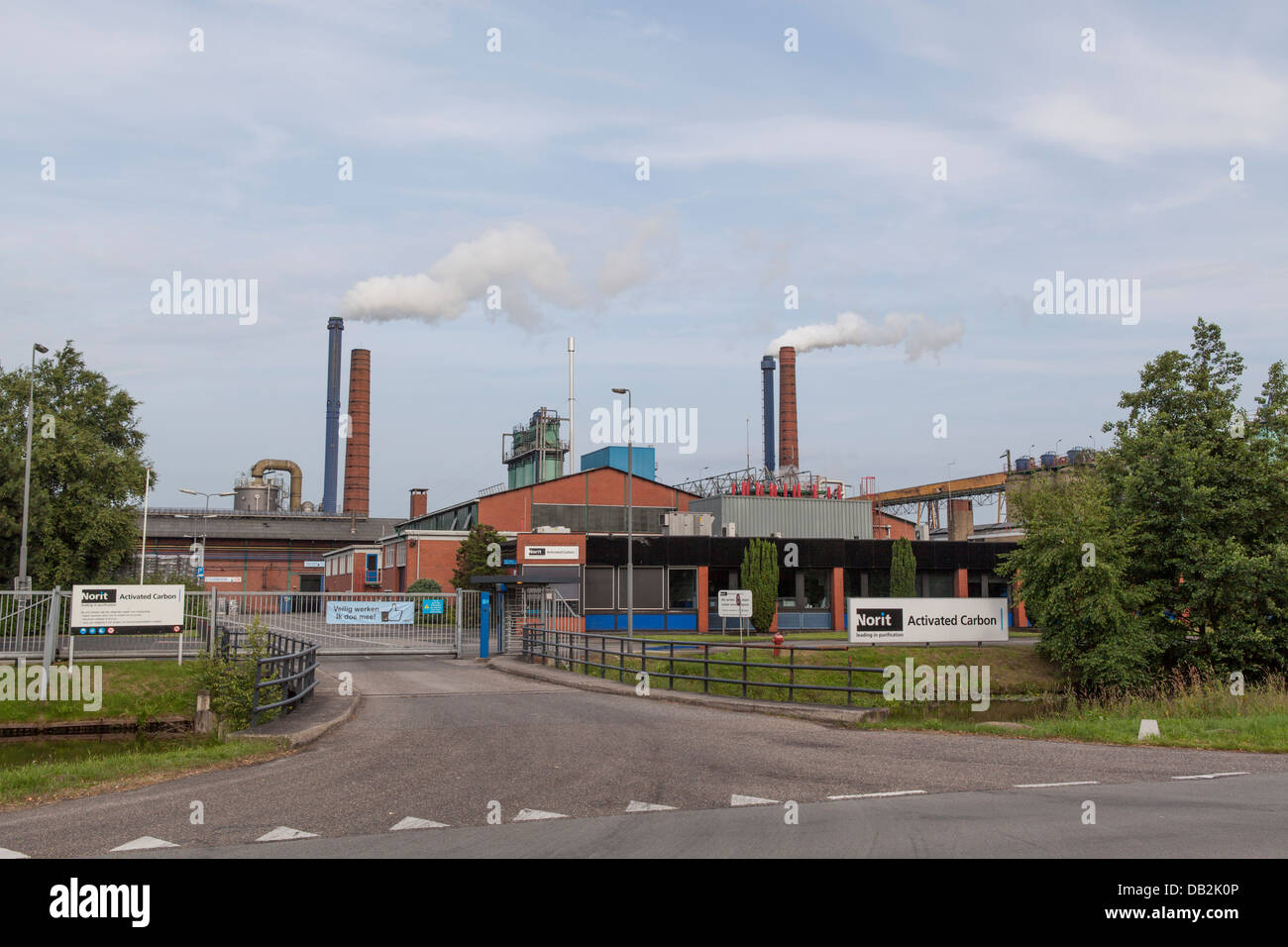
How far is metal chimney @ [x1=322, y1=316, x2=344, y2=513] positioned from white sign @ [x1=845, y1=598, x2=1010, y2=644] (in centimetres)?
6019

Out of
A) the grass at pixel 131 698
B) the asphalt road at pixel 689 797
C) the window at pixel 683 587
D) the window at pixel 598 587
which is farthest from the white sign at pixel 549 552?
the asphalt road at pixel 689 797

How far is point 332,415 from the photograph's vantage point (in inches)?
3344

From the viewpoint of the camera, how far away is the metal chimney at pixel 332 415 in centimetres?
8312

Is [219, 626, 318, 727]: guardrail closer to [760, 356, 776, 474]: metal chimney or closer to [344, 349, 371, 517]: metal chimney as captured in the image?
[344, 349, 371, 517]: metal chimney

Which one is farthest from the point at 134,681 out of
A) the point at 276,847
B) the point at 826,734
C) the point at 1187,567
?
the point at 1187,567

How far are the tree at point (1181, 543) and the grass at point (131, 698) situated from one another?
23382 mm

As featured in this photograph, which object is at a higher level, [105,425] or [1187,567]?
[105,425]

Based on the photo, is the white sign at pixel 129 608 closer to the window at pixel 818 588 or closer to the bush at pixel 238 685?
the bush at pixel 238 685

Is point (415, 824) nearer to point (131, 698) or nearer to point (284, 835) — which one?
point (284, 835)

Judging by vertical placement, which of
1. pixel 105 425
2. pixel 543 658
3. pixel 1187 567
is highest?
pixel 105 425

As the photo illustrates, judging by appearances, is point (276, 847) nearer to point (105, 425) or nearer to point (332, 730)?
point (332, 730)

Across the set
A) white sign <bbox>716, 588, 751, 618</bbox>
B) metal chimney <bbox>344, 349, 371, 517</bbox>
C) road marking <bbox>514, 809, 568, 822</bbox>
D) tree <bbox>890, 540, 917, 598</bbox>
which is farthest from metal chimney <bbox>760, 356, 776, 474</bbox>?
road marking <bbox>514, 809, 568, 822</bbox>
